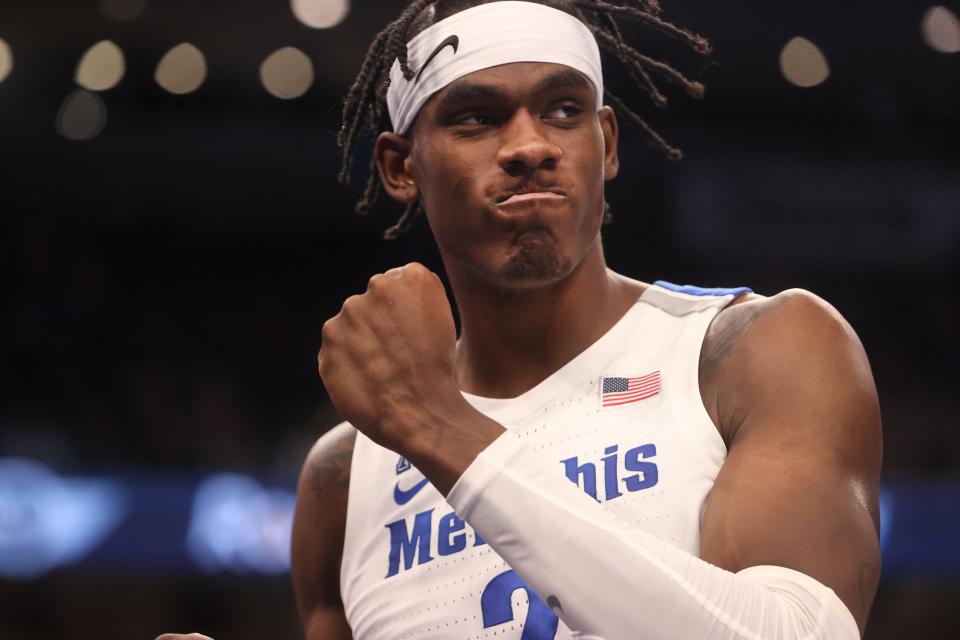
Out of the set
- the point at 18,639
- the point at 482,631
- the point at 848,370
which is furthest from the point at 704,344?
the point at 18,639

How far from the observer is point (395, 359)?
69.3 inches

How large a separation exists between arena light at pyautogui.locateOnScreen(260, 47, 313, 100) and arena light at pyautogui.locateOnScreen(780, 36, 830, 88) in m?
2.80

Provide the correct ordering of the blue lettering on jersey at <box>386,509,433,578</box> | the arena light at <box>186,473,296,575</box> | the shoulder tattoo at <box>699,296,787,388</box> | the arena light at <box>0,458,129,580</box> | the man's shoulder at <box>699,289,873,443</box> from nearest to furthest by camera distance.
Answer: the man's shoulder at <box>699,289,873,443</box>
the shoulder tattoo at <box>699,296,787,388</box>
the blue lettering on jersey at <box>386,509,433,578</box>
the arena light at <box>0,458,129,580</box>
the arena light at <box>186,473,296,575</box>

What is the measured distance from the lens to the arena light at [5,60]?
23.2 feet

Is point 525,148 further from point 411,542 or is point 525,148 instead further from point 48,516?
point 48,516

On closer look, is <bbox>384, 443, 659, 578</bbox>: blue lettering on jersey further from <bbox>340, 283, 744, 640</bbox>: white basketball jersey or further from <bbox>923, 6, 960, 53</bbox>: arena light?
<bbox>923, 6, 960, 53</bbox>: arena light

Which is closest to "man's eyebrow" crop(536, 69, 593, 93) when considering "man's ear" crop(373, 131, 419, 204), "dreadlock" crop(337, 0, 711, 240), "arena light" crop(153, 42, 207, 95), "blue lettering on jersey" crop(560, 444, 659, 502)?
"dreadlock" crop(337, 0, 711, 240)

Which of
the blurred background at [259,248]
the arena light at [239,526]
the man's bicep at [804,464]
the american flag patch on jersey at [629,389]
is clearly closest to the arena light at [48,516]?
the blurred background at [259,248]

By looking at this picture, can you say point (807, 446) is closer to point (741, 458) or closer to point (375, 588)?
point (741, 458)

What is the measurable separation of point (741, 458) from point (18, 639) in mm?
5254

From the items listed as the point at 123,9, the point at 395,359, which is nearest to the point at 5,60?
the point at 123,9

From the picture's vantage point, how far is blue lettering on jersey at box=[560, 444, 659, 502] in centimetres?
204

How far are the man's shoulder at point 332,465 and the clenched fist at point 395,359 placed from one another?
0.85 m

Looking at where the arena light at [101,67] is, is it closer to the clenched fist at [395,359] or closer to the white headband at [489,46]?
the white headband at [489,46]
